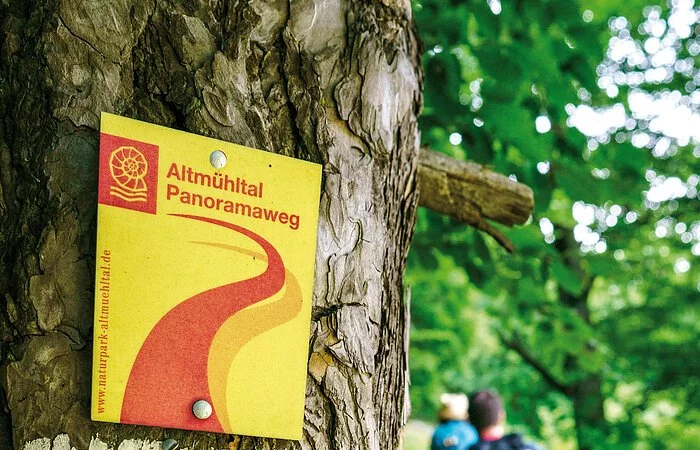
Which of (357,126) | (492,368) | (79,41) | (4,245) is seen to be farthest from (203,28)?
(492,368)

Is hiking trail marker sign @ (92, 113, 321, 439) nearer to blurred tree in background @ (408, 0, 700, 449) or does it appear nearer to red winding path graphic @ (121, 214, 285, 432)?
red winding path graphic @ (121, 214, 285, 432)

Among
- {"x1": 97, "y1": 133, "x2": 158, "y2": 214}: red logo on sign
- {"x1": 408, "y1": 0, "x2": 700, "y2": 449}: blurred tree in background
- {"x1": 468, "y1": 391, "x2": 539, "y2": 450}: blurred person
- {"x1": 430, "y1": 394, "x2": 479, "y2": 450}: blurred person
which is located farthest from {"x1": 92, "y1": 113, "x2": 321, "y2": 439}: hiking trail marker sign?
{"x1": 430, "y1": 394, "x2": 479, "y2": 450}: blurred person

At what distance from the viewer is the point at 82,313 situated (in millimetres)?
974

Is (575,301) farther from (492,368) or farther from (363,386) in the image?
(363,386)

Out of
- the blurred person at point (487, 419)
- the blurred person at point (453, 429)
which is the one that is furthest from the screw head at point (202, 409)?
A: the blurred person at point (453, 429)

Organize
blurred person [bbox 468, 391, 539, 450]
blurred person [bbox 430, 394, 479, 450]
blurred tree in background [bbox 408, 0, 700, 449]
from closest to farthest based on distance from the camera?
blurred tree in background [bbox 408, 0, 700, 449], blurred person [bbox 468, 391, 539, 450], blurred person [bbox 430, 394, 479, 450]

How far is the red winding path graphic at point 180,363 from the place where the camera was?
38.5 inches

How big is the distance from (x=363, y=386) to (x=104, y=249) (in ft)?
1.63

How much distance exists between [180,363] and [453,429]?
13.8 feet

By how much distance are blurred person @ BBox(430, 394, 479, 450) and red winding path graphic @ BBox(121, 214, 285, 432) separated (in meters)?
4.10

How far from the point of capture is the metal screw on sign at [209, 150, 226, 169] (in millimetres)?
1063

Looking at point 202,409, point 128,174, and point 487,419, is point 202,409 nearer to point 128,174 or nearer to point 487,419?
point 128,174

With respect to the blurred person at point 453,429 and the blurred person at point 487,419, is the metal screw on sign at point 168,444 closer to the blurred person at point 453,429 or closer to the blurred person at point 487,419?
the blurred person at point 487,419

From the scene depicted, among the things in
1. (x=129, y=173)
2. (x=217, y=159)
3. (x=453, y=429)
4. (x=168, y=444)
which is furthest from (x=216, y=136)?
(x=453, y=429)
